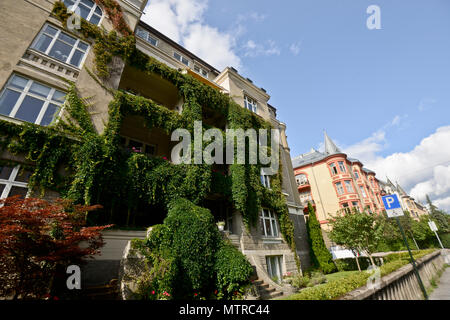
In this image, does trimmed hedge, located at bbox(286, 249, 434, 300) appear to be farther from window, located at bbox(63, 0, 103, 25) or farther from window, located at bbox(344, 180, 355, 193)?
window, located at bbox(344, 180, 355, 193)

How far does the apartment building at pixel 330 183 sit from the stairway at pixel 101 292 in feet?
109

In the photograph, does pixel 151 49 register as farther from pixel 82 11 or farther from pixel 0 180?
pixel 0 180

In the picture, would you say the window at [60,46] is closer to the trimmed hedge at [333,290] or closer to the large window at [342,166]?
the trimmed hedge at [333,290]

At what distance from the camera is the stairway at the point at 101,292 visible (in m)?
7.70

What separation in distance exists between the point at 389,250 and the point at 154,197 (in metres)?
40.2

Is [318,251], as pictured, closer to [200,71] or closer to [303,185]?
[303,185]

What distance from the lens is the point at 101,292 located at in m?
8.26

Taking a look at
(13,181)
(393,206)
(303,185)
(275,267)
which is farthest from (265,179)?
(303,185)

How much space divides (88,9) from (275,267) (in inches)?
916

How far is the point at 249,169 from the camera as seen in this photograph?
54.5 feet

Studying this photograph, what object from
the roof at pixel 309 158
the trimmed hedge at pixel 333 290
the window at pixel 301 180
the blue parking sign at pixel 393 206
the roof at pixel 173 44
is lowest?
the trimmed hedge at pixel 333 290

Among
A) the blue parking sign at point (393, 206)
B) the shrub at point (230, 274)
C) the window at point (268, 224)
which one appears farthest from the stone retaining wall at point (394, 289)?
the window at point (268, 224)

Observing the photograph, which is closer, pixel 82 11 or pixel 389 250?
pixel 82 11
